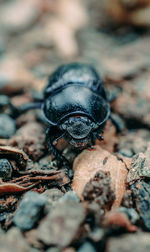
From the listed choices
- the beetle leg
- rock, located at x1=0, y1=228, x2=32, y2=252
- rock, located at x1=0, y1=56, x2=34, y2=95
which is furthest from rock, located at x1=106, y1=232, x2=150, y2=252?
rock, located at x1=0, y1=56, x2=34, y2=95

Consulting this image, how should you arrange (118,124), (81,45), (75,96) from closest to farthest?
(75,96) < (118,124) < (81,45)

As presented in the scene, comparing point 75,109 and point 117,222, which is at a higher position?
point 75,109

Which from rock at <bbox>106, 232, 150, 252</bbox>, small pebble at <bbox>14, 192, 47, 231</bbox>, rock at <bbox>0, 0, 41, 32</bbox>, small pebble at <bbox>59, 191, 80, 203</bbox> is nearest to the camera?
rock at <bbox>106, 232, 150, 252</bbox>

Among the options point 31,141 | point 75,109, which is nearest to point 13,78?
point 31,141

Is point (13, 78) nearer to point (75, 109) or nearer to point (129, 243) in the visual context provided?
point (75, 109)

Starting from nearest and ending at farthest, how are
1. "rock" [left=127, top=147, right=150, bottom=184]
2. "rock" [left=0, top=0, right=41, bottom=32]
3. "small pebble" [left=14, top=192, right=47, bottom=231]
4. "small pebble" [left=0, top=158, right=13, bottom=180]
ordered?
"small pebble" [left=14, top=192, right=47, bottom=231], "rock" [left=127, top=147, right=150, bottom=184], "small pebble" [left=0, top=158, right=13, bottom=180], "rock" [left=0, top=0, right=41, bottom=32]

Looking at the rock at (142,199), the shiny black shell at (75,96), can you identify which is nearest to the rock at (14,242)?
the rock at (142,199)

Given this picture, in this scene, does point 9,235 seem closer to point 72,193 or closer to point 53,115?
point 72,193

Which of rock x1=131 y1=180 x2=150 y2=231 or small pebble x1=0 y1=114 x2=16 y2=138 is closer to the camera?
rock x1=131 y1=180 x2=150 y2=231

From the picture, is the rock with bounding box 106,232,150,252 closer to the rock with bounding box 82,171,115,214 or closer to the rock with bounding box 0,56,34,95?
the rock with bounding box 82,171,115,214
